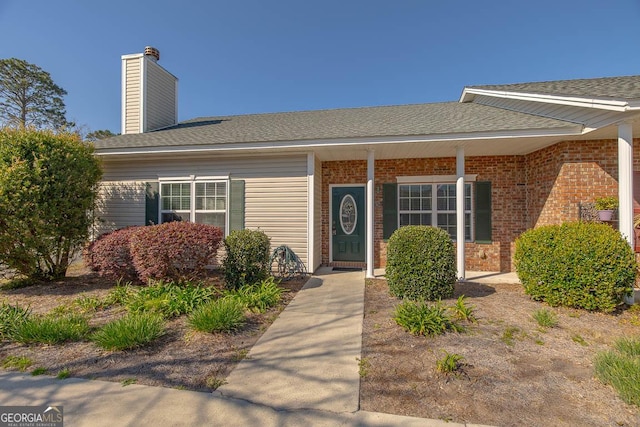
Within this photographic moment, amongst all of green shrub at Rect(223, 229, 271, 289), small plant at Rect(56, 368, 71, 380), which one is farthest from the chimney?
small plant at Rect(56, 368, 71, 380)

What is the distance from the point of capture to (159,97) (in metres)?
9.44

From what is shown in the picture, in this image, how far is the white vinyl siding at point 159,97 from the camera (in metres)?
8.97

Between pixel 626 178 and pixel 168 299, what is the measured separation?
766 cm

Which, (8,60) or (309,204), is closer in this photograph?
(309,204)

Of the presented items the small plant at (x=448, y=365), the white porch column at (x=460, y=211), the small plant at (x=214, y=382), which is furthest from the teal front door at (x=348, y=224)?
the small plant at (x=214, y=382)

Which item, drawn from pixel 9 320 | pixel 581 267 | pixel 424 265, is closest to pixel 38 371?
pixel 9 320

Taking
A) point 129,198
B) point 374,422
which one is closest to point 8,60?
point 129,198

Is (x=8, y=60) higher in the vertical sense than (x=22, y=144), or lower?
higher

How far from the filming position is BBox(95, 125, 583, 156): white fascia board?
523 cm

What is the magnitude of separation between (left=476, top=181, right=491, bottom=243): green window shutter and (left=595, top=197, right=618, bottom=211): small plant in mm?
1942

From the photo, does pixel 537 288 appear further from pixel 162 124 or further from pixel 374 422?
pixel 162 124

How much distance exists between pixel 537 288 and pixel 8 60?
3408 cm

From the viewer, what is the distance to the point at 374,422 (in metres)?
2.08

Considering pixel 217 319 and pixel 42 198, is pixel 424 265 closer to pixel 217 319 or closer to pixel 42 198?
pixel 217 319
